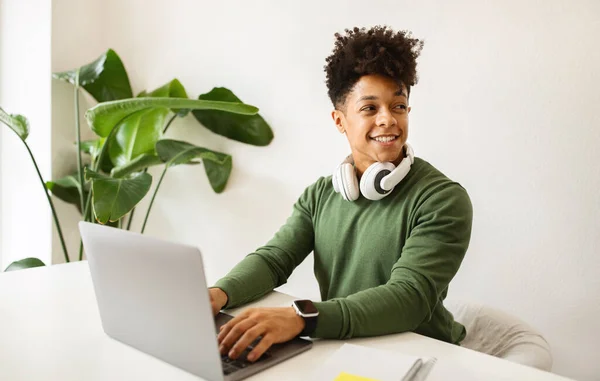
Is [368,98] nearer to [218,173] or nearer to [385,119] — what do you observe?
[385,119]

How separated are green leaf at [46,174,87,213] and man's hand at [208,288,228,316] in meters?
1.58

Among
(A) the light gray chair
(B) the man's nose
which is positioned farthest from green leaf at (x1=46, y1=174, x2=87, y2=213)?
(A) the light gray chair

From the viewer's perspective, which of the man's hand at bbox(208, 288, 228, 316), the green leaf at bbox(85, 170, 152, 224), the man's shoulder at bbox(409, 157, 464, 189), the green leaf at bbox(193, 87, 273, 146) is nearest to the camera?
the man's hand at bbox(208, 288, 228, 316)

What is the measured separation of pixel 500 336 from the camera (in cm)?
150

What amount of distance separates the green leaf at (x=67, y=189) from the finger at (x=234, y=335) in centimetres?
182

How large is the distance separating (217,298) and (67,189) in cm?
172

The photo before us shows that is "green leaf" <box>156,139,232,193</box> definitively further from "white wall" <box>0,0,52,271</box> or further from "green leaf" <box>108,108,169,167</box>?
"white wall" <box>0,0,52,271</box>

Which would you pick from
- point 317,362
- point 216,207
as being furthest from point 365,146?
point 216,207

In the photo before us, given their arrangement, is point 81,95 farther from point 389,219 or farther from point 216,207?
point 389,219

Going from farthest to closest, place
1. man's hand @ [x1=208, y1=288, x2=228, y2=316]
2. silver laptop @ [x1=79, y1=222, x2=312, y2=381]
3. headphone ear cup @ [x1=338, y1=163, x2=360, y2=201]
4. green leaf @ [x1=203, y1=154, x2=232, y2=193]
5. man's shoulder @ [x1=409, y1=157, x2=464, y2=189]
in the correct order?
green leaf @ [x1=203, y1=154, x2=232, y2=193] < headphone ear cup @ [x1=338, y1=163, x2=360, y2=201] < man's shoulder @ [x1=409, y1=157, x2=464, y2=189] < man's hand @ [x1=208, y1=288, x2=228, y2=316] < silver laptop @ [x1=79, y1=222, x2=312, y2=381]

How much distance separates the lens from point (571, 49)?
63.6 inches

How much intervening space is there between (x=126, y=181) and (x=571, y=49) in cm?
159

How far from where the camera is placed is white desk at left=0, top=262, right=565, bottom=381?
0.87 metres

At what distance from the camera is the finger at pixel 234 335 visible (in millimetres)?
928
